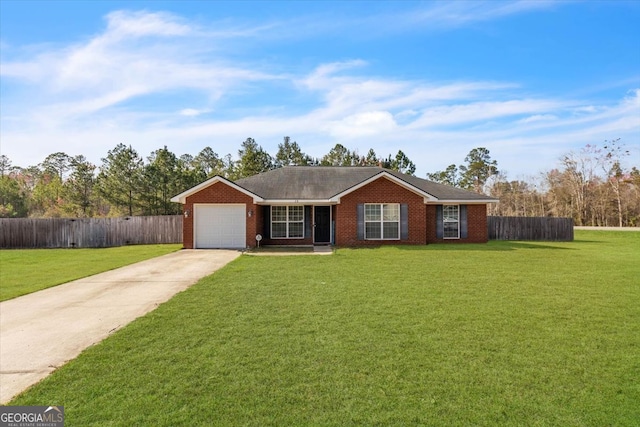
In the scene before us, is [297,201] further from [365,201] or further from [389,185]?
[389,185]

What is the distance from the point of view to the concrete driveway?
14.2ft

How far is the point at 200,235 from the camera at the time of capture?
58.4ft

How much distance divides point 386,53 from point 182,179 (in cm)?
2567

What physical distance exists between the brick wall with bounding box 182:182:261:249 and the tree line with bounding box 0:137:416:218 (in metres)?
12.9

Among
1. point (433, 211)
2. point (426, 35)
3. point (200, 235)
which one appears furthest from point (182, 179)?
point (426, 35)

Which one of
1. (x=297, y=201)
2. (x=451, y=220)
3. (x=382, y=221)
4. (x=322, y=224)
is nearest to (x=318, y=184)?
(x=322, y=224)

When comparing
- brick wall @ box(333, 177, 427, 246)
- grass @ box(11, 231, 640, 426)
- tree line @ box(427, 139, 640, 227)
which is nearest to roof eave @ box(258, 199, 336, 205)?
brick wall @ box(333, 177, 427, 246)

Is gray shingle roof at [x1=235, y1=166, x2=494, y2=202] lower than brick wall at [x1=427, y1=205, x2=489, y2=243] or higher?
higher

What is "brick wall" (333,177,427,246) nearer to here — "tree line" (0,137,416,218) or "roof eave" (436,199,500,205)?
"roof eave" (436,199,500,205)

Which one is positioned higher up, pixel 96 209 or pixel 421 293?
pixel 96 209

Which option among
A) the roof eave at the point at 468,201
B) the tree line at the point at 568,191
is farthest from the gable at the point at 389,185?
the tree line at the point at 568,191

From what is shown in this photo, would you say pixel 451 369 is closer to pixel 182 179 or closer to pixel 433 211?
pixel 433 211

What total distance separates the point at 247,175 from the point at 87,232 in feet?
59.9

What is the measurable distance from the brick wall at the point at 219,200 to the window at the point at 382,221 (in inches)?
225
